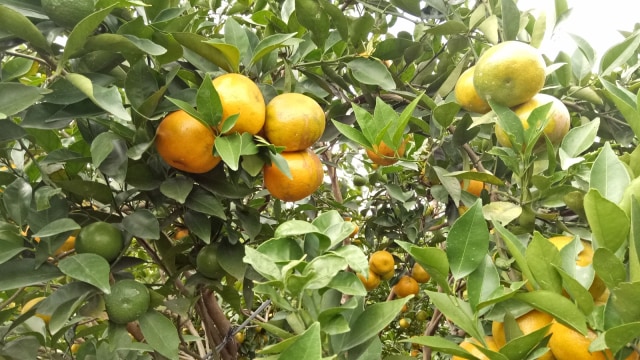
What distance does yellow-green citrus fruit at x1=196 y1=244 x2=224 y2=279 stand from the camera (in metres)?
1.19

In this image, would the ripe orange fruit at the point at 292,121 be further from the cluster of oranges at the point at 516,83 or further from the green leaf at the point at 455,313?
the green leaf at the point at 455,313

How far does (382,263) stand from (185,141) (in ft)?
4.71

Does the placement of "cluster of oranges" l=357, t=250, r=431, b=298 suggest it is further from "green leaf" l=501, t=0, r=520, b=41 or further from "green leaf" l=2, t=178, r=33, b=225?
"green leaf" l=2, t=178, r=33, b=225

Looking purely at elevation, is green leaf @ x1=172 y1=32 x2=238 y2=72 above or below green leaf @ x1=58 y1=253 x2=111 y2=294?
above

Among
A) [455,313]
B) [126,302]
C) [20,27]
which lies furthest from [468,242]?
[20,27]

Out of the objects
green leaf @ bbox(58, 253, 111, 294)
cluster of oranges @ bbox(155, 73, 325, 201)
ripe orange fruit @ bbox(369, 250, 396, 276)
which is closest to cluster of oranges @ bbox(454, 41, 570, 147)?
cluster of oranges @ bbox(155, 73, 325, 201)

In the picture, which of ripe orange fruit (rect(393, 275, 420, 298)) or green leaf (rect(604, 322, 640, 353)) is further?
ripe orange fruit (rect(393, 275, 420, 298))

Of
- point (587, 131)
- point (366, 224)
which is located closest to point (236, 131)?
point (587, 131)

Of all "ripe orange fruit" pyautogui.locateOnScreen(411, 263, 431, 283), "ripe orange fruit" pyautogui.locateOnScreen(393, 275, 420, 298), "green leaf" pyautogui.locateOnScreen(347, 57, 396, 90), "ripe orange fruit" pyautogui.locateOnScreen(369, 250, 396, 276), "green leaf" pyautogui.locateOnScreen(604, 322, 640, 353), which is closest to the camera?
"green leaf" pyautogui.locateOnScreen(604, 322, 640, 353)

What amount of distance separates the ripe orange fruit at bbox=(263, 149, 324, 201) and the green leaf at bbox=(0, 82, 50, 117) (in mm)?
460

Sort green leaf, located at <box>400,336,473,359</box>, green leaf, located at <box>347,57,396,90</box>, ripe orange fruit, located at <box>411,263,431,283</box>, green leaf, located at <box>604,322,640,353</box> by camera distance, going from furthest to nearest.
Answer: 1. ripe orange fruit, located at <box>411,263,431,283</box>
2. green leaf, located at <box>347,57,396,90</box>
3. green leaf, located at <box>400,336,473,359</box>
4. green leaf, located at <box>604,322,640,353</box>

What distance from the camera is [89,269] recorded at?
0.93 meters

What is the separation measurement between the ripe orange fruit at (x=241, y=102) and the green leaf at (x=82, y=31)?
0.25m

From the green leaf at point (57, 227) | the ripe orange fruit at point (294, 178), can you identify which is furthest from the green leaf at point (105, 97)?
the ripe orange fruit at point (294, 178)
